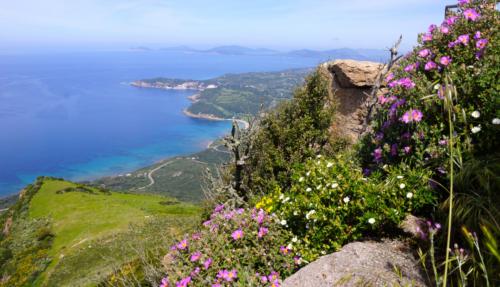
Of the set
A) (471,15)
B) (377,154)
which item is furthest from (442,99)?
(471,15)

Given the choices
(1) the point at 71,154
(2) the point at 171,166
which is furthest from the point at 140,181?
(1) the point at 71,154

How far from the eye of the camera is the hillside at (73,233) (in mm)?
23781

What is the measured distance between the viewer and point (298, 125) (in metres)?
8.36

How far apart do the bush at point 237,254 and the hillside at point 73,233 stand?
11.2 metres

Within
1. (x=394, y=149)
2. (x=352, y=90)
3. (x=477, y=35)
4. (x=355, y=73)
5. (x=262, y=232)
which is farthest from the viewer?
(x=352, y=90)

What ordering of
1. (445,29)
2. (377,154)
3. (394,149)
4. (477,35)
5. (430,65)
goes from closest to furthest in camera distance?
(477,35) < (394,149) < (430,65) < (377,154) < (445,29)

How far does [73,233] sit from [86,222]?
2312 mm

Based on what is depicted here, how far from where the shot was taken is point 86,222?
3644 centimetres

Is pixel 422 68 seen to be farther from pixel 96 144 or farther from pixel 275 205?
pixel 96 144

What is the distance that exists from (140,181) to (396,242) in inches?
4884

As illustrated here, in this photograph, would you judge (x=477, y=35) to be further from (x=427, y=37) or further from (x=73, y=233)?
(x=73, y=233)

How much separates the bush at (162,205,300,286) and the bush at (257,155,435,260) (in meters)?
0.31

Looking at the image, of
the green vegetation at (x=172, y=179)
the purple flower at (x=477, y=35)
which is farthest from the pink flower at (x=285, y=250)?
the green vegetation at (x=172, y=179)

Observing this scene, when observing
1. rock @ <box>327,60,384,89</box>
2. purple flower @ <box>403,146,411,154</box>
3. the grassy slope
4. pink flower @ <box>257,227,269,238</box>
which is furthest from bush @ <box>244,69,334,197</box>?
the grassy slope
